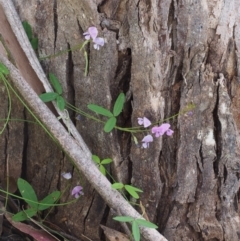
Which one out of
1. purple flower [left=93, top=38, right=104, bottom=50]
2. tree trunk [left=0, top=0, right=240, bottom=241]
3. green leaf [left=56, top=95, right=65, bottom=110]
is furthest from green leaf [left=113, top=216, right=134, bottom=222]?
purple flower [left=93, top=38, right=104, bottom=50]

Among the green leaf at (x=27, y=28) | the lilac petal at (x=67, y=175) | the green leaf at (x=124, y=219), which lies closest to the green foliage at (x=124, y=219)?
the green leaf at (x=124, y=219)

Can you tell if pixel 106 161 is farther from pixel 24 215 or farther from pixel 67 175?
pixel 24 215

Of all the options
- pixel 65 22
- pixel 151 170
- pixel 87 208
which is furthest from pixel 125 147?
pixel 65 22

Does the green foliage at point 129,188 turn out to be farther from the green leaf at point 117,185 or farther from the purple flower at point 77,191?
the purple flower at point 77,191

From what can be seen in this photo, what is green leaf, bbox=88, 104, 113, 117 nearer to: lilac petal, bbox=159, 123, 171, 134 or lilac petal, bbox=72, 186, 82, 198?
lilac petal, bbox=159, 123, 171, 134

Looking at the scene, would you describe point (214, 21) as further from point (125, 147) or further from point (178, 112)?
point (125, 147)

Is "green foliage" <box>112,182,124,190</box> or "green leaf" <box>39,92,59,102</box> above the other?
"green leaf" <box>39,92,59,102</box>

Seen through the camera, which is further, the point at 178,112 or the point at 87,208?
the point at 87,208
